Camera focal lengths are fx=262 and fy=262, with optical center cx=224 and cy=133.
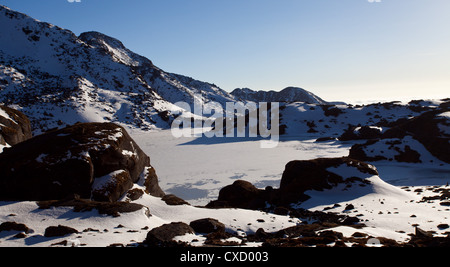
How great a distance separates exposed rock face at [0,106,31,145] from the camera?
2109 centimetres

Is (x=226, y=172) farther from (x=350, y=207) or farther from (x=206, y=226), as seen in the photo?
(x=206, y=226)

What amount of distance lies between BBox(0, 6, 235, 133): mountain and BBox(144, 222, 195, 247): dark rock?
76834mm

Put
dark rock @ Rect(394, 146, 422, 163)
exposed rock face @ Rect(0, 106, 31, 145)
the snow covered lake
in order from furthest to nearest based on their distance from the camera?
dark rock @ Rect(394, 146, 422, 163) < the snow covered lake < exposed rock face @ Rect(0, 106, 31, 145)

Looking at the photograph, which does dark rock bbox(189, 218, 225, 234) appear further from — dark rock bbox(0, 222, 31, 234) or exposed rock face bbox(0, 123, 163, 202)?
dark rock bbox(0, 222, 31, 234)

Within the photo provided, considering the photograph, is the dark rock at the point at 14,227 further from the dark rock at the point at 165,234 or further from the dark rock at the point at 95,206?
the dark rock at the point at 165,234

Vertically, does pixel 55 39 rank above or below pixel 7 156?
above

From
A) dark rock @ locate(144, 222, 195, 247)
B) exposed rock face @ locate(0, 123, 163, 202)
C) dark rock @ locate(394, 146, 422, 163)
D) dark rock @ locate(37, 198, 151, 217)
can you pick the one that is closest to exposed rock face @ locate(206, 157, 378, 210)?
exposed rock face @ locate(0, 123, 163, 202)

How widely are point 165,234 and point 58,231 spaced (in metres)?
4.07

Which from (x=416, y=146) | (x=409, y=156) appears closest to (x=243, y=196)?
(x=409, y=156)
